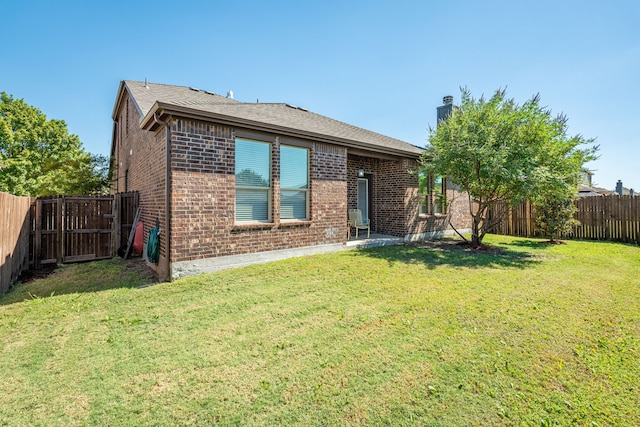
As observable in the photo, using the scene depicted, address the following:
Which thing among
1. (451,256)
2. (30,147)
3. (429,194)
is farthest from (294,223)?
(30,147)

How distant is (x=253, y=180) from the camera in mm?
6531

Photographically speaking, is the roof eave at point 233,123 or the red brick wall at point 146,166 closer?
the roof eave at point 233,123

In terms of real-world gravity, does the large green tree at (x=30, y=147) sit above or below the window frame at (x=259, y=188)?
above

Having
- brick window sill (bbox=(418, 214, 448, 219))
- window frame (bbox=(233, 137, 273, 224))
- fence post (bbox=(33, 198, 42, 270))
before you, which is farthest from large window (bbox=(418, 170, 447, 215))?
fence post (bbox=(33, 198, 42, 270))

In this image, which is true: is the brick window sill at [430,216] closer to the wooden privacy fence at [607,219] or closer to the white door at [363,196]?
the white door at [363,196]

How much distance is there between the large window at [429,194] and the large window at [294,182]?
5.40 meters

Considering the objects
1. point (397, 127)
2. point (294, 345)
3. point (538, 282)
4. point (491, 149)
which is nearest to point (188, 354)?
point (294, 345)

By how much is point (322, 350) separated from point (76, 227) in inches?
326

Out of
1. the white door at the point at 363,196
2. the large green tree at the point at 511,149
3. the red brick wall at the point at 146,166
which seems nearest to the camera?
the red brick wall at the point at 146,166

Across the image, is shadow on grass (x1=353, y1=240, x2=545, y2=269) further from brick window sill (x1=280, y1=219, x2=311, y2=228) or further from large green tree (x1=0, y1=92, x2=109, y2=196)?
large green tree (x1=0, y1=92, x2=109, y2=196)

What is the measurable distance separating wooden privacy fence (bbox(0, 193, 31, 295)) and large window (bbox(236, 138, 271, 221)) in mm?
4114

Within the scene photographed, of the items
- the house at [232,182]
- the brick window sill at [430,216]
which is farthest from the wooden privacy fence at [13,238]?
the brick window sill at [430,216]

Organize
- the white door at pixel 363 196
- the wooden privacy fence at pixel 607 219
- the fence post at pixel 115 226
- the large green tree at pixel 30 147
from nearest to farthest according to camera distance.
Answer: the fence post at pixel 115 226, the wooden privacy fence at pixel 607 219, the white door at pixel 363 196, the large green tree at pixel 30 147

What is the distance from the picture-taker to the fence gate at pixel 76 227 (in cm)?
729
